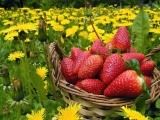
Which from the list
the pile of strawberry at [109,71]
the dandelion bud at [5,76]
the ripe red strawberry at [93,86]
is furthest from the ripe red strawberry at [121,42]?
the dandelion bud at [5,76]

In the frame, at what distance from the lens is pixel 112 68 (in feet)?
4.51

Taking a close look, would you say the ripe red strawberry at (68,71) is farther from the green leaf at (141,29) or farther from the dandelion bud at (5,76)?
the green leaf at (141,29)

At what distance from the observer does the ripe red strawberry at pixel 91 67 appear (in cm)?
142

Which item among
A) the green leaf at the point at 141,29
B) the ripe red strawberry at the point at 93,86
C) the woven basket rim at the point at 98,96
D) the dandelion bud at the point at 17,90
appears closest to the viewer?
the dandelion bud at the point at 17,90

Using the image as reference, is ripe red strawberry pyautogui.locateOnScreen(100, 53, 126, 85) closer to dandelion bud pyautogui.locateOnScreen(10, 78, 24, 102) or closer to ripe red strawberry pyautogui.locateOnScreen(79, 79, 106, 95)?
ripe red strawberry pyautogui.locateOnScreen(79, 79, 106, 95)

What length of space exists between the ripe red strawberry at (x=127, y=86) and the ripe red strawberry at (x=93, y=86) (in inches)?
2.3

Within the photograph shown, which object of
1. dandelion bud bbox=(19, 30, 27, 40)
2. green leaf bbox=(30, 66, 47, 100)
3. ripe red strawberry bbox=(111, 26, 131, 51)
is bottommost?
green leaf bbox=(30, 66, 47, 100)

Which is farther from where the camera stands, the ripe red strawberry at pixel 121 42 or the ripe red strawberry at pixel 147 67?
the ripe red strawberry at pixel 121 42

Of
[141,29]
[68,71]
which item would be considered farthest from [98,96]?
[141,29]

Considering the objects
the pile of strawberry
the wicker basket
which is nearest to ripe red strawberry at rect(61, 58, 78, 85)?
the pile of strawberry

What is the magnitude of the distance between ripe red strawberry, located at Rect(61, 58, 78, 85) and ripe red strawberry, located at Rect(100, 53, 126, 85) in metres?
0.15

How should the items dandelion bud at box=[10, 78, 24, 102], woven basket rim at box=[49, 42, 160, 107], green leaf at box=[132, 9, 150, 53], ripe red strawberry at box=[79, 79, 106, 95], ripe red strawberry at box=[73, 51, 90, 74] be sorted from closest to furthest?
dandelion bud at box=[10, 78, 24, 102] → woven basket rim at box=[49, 42, 160, 107] → ripe red strawberry at box=[79, 79, 106, 95] → ripe red strawberry at box=[73, 51, 90, 74] → green leaf at box=[132, 9, 150, 53]

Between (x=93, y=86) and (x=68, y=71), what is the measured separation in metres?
0.18

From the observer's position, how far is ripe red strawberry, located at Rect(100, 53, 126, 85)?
4.51 ft
